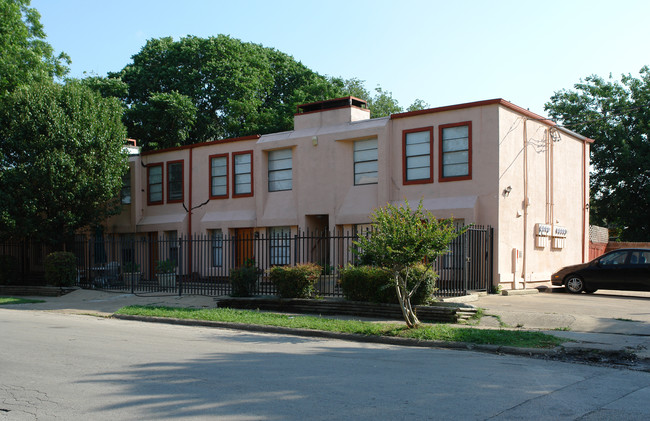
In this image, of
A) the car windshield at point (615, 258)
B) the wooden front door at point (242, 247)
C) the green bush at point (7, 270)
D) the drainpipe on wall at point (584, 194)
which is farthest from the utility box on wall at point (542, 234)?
the green bush at point (7, 270)

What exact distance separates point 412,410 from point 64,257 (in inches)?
754

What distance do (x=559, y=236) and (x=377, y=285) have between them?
10.6 metres

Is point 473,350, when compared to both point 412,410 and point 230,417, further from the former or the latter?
point 230,417

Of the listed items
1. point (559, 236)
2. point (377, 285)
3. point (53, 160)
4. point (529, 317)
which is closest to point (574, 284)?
point (559, 236)

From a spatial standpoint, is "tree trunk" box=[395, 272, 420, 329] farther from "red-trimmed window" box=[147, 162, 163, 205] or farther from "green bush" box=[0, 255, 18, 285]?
"green bush" box=[0, 255, 18, 285]

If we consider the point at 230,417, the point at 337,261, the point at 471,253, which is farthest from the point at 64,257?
the point at 230,417

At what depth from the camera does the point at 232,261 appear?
82.4 feet

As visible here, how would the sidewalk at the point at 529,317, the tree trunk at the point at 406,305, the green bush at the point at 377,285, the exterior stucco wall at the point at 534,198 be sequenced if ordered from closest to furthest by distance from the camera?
the sidewalk at the point at 529,317 < the tree trunk at the point at 406,305 < the green bush at the point at 377,285 < the exterior stucco wall at the point at 534,198

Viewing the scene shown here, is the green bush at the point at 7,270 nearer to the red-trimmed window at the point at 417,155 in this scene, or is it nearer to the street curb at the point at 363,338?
the street curb at the point at 363,338

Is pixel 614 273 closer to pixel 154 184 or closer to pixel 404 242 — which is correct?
pixel 404 242

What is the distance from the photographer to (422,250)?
1178cm

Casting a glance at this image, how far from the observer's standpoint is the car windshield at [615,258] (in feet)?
60.7

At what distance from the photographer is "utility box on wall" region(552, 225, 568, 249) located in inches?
878

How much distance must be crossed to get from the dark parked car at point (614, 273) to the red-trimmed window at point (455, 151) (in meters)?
4.46
